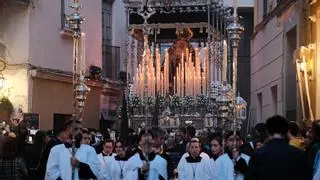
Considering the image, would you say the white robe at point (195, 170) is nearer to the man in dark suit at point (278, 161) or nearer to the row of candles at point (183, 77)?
the man in dark suit at point (278, 161)

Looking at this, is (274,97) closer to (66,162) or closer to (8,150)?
(8,150)

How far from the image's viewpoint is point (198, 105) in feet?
68.7

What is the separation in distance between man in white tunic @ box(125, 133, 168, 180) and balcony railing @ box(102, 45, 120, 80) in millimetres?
16396

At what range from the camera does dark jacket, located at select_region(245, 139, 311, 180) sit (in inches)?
273

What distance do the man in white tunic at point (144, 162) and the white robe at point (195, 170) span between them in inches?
13.0

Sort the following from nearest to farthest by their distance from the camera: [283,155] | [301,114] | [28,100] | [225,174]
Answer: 1. [283,155]
2. [225,174]
3. [301,114]
4. [28,100]

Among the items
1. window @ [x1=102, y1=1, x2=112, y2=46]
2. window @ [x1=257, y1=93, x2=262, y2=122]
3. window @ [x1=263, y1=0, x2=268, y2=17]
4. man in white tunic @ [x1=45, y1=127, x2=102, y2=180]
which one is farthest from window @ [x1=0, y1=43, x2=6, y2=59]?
man in white tunic @ [x1=45, y1=127, x2=102, y2=180]

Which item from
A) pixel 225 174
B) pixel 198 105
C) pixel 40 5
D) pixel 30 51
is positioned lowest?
pixel 225 174

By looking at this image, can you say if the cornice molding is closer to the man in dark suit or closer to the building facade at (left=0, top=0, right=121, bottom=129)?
the building facade at (left=0, top=0, right=121, bottom=129)

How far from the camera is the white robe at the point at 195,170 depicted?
1152cm

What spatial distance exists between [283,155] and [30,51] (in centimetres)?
1636

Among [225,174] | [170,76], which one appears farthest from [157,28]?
[225,174]

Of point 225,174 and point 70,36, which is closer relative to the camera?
point 225,174

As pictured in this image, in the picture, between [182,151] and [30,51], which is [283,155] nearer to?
[182,151]
